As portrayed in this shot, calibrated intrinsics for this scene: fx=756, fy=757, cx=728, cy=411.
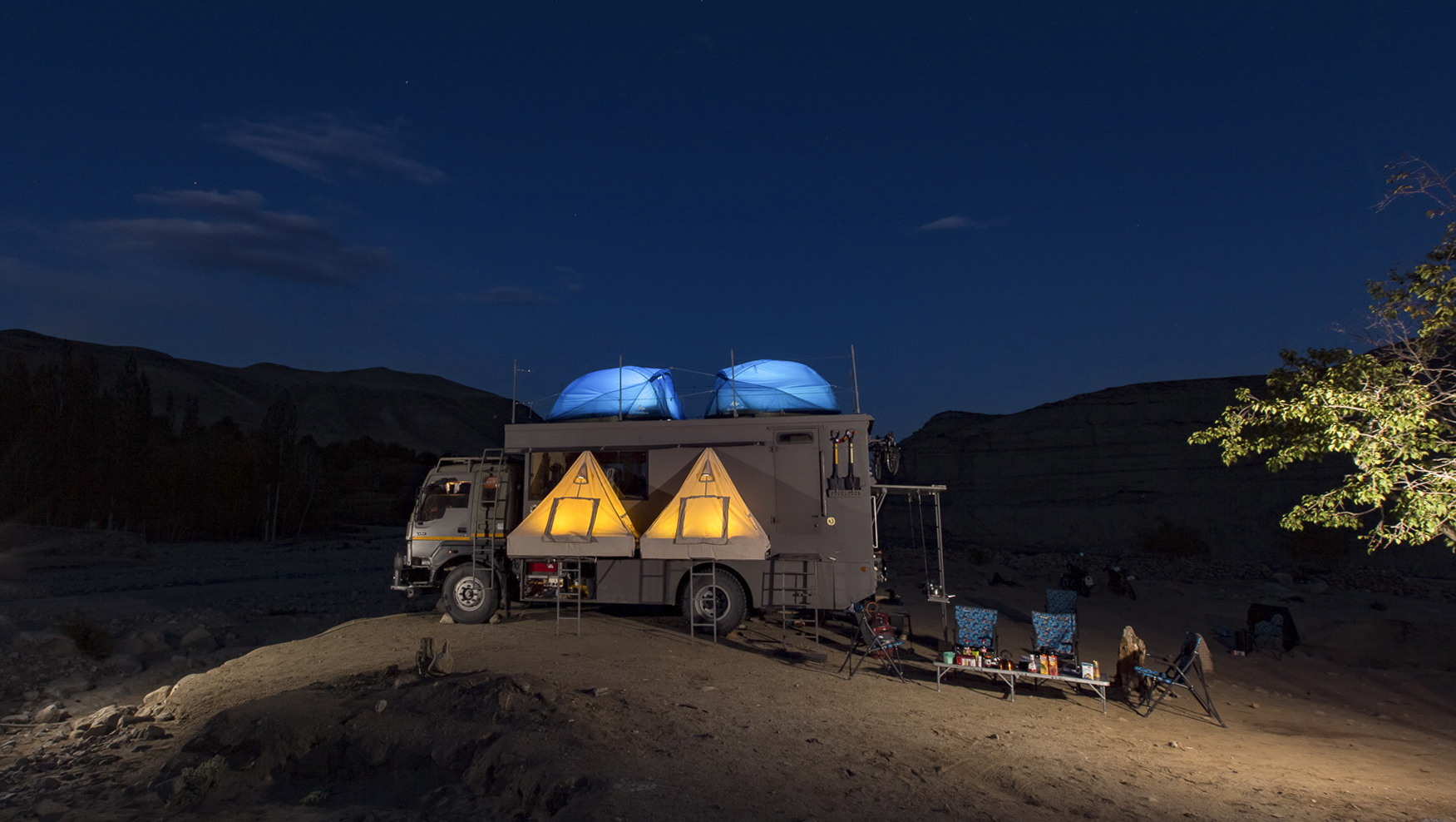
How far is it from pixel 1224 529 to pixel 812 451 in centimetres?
3904

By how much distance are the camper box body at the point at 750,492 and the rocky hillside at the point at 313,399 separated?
4021 inches

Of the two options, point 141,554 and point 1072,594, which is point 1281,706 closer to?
point 1072,594

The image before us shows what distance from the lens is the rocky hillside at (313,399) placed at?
105062 millimetres

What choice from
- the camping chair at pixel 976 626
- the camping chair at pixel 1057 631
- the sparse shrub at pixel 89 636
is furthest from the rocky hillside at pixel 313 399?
the camping chair at pixel 1057 631

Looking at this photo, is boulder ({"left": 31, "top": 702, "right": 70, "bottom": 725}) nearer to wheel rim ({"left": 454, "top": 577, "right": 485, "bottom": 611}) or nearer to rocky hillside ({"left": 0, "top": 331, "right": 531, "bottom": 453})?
wheel rim ({"left": 454, "top": 577, "right": 485, "bottom": 611})

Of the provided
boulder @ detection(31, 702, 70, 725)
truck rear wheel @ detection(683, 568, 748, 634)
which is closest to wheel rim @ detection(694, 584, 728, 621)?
truck rear wheel @ detection(683, 568, 748, 634)

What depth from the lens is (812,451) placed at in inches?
494

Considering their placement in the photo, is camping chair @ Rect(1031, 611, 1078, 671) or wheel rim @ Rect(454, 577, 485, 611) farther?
wheel rim @ Rect(454, 577, 485, 611)

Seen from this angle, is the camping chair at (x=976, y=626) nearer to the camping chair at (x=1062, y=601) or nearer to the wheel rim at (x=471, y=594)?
the camping chair at (x=1062, y=601)

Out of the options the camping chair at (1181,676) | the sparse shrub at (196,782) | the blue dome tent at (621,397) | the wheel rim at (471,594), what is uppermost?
the blue dome tent at (621,397)

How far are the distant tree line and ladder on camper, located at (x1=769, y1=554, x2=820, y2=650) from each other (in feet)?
134

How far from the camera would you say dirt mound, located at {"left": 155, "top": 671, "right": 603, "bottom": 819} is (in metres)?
6.05

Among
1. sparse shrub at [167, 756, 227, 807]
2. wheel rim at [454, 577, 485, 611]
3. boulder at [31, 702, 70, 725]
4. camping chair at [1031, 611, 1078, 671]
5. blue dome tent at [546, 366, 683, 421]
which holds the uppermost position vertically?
blue dome tent at [546, 366, 683, 421]

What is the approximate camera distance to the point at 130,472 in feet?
137
